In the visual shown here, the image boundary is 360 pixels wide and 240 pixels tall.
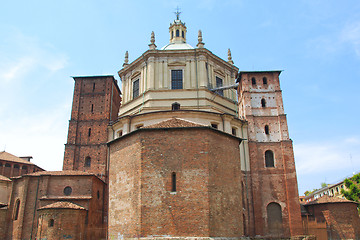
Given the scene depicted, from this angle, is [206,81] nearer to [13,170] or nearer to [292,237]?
[292,237]

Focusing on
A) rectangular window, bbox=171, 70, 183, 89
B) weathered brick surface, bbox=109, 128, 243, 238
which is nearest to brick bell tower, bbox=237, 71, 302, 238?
rectangular window, bbox=171, 70, 183, 89

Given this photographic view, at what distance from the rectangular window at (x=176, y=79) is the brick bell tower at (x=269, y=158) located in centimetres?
571

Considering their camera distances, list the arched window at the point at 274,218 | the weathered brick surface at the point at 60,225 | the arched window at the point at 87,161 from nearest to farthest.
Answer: the weathered brick surface at the point at 60,225 < the arched window at the point at 274,218 < the arched window at the point at 87,161

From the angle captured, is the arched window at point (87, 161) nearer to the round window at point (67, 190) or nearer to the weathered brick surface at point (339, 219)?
the round window at point (67, 190)

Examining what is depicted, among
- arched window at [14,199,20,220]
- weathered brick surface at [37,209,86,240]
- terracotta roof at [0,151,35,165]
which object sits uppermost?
terracotta roof at [0,151,35,165]

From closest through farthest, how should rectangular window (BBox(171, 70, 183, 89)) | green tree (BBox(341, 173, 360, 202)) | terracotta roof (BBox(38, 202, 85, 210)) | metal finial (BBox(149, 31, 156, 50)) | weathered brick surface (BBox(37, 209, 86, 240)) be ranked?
1. weathered brick surface (BBox(37, 209, 86, 240))
2. terracotta roof (BBox(38, 202, 85, 210))
3. rectangular window (BBox(171, 70, 183, 89))
4. metal finial (BBox(149, 31, 156, 50))
5. green tree (BBox(341, 173, 360, 202))

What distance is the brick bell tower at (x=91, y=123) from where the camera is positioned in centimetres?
2722

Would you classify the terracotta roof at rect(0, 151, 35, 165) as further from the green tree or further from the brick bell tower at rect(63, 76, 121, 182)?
the green tree

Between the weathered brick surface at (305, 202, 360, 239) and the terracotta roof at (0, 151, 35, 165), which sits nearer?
the weathered brick surface at (305, 202, 360, 239)

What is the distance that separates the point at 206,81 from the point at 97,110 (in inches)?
405

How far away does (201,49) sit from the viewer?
88.3ft

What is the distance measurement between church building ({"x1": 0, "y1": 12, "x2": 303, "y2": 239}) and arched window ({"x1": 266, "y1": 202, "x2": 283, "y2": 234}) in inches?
2.8

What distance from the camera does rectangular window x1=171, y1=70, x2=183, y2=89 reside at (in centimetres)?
2681

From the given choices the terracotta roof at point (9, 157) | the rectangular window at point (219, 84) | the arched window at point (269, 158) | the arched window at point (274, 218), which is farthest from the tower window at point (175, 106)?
the terracotta roof at point (9, 157)
